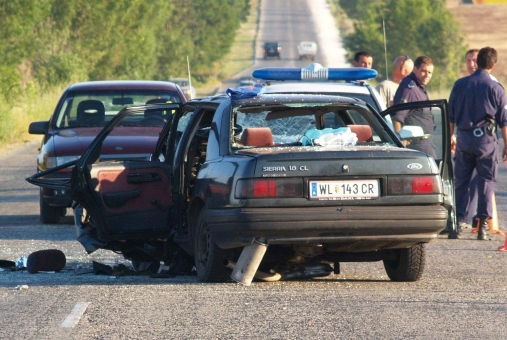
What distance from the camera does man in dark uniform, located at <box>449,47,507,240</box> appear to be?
10875 mm

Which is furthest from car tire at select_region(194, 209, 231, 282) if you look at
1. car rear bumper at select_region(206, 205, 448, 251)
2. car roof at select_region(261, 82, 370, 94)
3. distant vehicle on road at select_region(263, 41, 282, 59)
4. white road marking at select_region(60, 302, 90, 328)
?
distant vehicle on road at select_region(263, 41, 282, 59)

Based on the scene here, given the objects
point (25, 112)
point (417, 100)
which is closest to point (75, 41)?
point (25, 112)

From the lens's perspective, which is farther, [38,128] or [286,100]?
[38,128]

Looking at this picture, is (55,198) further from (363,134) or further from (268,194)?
(268,194)

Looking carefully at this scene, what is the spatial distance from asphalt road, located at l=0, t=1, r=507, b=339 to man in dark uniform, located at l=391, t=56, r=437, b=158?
1.86m

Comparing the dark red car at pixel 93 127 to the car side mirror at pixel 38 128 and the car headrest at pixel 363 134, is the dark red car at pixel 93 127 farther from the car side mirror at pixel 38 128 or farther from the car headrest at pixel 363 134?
the car headrest at pixel 363 134

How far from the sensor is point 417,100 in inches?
454

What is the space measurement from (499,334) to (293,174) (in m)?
1.82

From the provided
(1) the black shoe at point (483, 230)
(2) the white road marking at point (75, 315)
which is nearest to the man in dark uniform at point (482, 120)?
(1) the black shoe at point (483, 230)

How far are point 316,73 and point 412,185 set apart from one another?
4.28m

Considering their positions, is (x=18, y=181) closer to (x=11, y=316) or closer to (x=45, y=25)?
(x=11, y=316)

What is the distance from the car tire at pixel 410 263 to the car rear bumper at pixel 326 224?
1.92 feet

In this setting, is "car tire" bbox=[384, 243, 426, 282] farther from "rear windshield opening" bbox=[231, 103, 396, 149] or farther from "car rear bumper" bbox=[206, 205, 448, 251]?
"rear windshield opening" bbox=[231, 103, 396, 149]

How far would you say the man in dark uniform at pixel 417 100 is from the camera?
11.3 metres
